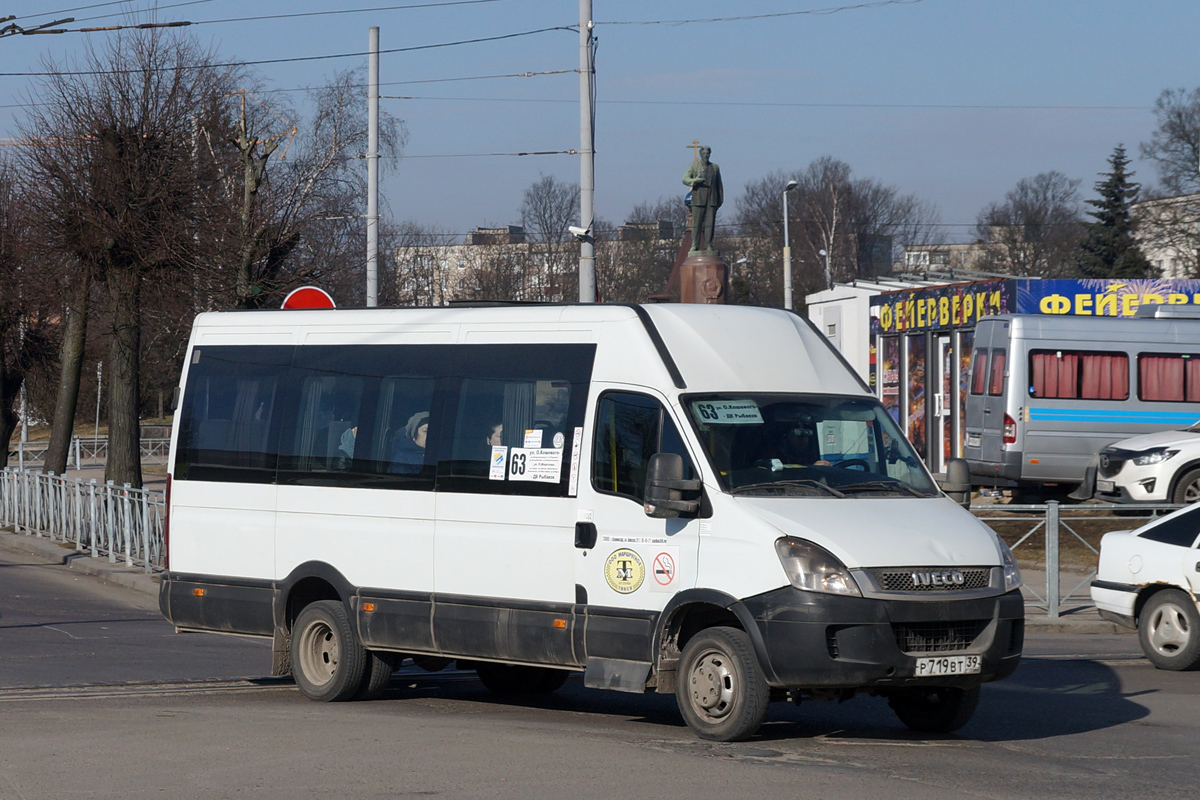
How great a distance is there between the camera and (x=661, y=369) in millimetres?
8617

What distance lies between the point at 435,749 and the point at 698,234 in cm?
1991

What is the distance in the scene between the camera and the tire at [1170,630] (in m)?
11.7

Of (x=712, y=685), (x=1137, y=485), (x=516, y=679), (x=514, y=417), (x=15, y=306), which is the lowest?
(x=516, y=679)

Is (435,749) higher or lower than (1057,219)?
lower

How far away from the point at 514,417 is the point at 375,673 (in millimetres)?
2092

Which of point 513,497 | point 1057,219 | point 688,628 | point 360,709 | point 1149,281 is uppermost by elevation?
point 1057,219

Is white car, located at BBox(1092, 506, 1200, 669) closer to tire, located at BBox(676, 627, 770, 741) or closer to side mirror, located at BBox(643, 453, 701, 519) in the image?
tire, located at BBox(676, 627, 770, 741)

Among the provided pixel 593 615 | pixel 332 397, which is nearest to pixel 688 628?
pixel 593 615

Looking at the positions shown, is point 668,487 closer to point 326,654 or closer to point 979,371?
point 326,654

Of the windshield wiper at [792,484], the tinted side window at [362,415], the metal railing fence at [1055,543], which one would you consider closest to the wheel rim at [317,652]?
the tinted side window at [362,415]

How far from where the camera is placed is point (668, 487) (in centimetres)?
805

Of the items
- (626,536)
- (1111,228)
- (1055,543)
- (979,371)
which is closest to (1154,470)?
(979,371)

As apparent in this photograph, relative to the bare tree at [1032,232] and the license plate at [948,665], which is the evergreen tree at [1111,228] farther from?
the license plate at [948,665]

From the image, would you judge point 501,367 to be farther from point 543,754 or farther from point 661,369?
point 543,754
